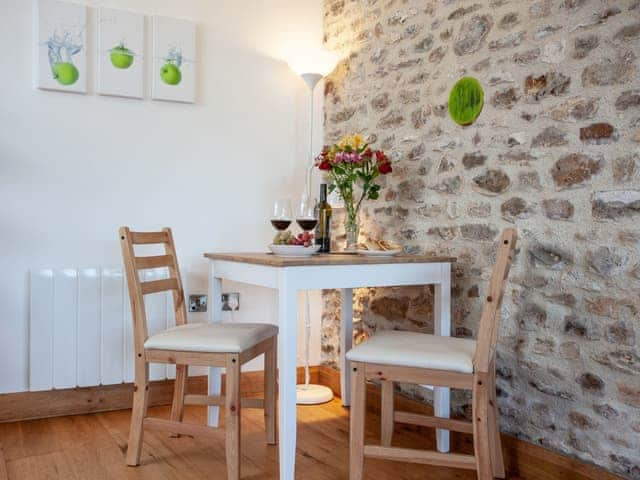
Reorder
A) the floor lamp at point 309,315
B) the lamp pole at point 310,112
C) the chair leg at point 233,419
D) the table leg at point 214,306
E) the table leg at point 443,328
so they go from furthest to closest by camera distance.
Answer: the lamp pole at point 310,112
the floor lamp at point 309,315
the table leg at point 214,306
the table leg at point 443,328
the chair leg at point 233,419

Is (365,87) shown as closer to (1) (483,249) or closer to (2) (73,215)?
(1) (483,249)

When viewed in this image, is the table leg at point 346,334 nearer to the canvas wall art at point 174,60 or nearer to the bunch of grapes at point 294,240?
the bunch of grapes at point 294,240

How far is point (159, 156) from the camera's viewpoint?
3.11 m

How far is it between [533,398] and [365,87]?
5.80 feet

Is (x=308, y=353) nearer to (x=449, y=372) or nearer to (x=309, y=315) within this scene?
(x=309, y=315)

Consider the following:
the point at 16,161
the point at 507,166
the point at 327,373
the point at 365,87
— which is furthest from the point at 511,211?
the point at 16,161

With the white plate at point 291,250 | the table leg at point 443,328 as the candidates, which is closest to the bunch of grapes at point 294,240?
the white plate at point 291,250

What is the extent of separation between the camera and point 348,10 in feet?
11.0

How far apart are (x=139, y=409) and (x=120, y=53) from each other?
5.56 feet

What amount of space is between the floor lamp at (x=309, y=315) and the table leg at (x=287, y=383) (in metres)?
1.03

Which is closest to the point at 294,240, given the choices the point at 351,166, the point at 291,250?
the point at 291,250

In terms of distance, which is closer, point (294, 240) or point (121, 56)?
point (294, 240)

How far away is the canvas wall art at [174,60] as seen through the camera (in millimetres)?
3068

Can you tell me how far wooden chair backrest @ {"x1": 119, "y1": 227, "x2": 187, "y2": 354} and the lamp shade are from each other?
124 centimetres
